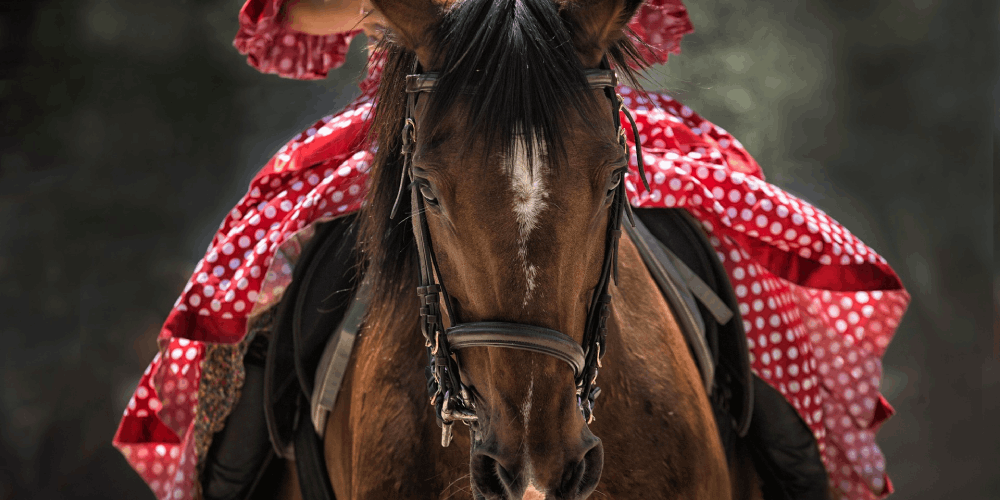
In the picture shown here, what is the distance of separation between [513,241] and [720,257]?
991 mm

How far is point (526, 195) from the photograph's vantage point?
3.67 feet

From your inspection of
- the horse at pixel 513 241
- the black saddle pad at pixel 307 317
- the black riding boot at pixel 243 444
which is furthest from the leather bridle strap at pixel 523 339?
the black riding boot at pixel 243 444

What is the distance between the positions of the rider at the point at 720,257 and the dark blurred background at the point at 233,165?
2.81 metres

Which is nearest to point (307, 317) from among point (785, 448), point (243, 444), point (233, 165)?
point (243, 444)

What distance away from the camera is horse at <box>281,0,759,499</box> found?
3.72 ft

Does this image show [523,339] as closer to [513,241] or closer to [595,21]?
[513,241]

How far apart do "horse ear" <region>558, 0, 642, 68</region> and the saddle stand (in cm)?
58

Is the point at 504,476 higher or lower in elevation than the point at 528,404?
lower

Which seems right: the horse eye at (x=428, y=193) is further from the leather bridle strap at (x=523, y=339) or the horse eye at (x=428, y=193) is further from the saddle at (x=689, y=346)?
the saddle at (x=689, y=346)

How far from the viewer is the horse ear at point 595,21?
49.3 inches

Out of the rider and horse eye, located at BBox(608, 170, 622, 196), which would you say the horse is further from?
the rider

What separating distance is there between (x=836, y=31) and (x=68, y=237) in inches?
191

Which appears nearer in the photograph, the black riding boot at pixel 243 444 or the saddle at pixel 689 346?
the saddle at pixel 689 346

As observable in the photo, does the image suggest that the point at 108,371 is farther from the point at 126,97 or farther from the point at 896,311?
the point at 896,311
